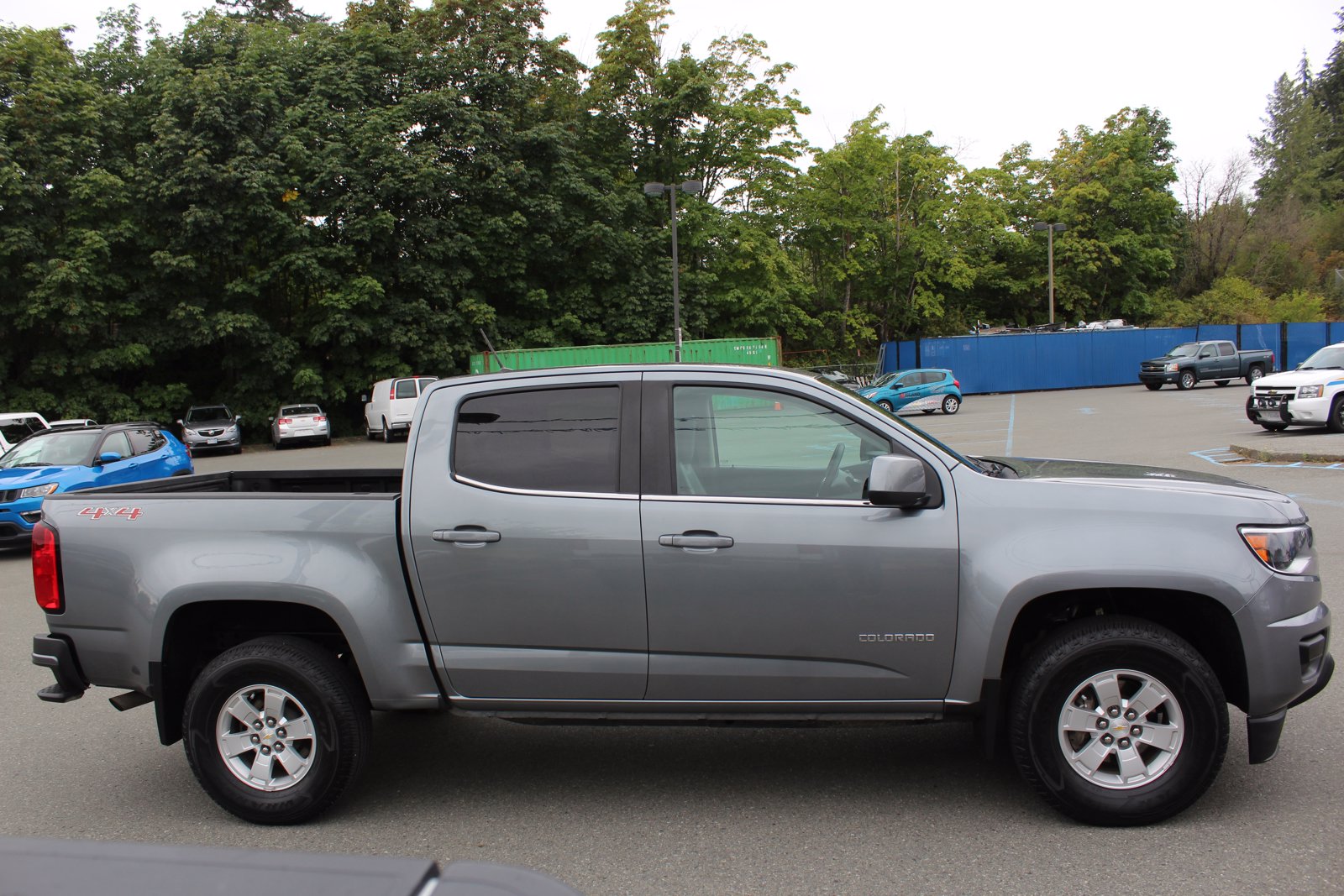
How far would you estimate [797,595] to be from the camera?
12.5 ft

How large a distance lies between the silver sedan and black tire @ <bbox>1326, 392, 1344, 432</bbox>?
27310mm

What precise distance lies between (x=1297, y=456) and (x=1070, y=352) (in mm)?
31815

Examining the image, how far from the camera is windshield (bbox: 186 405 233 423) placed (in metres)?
31.3

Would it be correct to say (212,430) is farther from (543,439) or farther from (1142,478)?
(1142,478)

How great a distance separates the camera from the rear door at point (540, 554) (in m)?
3.89

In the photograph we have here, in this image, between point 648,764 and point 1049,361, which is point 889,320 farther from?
point 648,764

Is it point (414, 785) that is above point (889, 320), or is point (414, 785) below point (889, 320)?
below

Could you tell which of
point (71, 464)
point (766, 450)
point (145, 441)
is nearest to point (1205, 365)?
point (145, 441)

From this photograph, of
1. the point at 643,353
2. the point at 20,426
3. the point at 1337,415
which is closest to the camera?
the point at 1337,415

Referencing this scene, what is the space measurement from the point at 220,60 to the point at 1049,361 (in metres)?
35.7

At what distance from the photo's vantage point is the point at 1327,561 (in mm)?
7930

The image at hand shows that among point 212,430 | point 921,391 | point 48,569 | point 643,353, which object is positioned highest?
point 643,353

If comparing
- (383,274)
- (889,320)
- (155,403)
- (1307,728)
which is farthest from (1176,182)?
(1307,728)

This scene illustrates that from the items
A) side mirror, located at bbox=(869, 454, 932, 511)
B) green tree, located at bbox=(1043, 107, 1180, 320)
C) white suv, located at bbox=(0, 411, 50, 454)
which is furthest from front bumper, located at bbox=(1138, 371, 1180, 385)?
side mirror, located at bbox=(869, 454, 932, 511)
